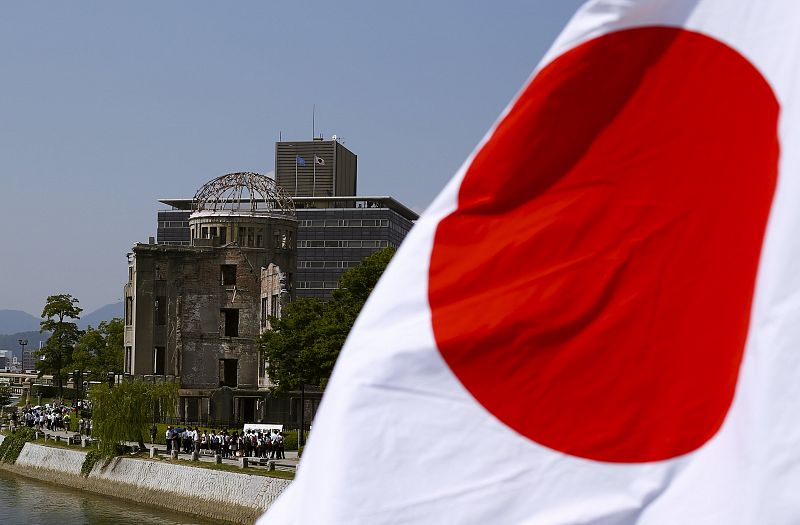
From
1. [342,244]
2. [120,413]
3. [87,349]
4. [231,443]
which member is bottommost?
[231,443]

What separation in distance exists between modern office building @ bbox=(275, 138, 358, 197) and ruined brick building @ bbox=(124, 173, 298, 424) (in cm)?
8697

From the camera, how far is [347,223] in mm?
147500

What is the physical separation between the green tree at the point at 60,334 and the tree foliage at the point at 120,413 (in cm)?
6496

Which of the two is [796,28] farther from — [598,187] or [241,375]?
[241,375]

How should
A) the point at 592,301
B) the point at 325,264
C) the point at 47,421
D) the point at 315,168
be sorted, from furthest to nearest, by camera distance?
1. the point at 315,168
2. the point at 325,264
3. the point at 47,421
4. the point at 592,301

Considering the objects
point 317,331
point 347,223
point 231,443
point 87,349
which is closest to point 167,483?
point 231,443

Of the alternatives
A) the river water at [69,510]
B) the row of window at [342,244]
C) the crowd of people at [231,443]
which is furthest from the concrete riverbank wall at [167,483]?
the row of window at [342,244]

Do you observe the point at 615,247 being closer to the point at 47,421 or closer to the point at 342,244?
the point at 47,421

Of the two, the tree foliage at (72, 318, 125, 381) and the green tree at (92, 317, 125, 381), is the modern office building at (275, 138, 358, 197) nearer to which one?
the tree foliage at (72, 318, 125, 381)

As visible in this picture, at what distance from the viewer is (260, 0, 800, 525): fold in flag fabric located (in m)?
5.01

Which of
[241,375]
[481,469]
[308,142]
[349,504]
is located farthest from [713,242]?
[308,142]

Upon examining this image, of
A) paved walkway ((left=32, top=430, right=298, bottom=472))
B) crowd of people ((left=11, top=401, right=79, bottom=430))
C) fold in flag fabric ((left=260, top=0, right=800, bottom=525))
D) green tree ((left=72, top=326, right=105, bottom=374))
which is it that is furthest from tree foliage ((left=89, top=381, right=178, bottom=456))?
green tree ((left=72, top=326, right=105, bottom=374))

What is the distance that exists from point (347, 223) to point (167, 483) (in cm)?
9583

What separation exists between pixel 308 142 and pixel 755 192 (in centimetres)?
17764
